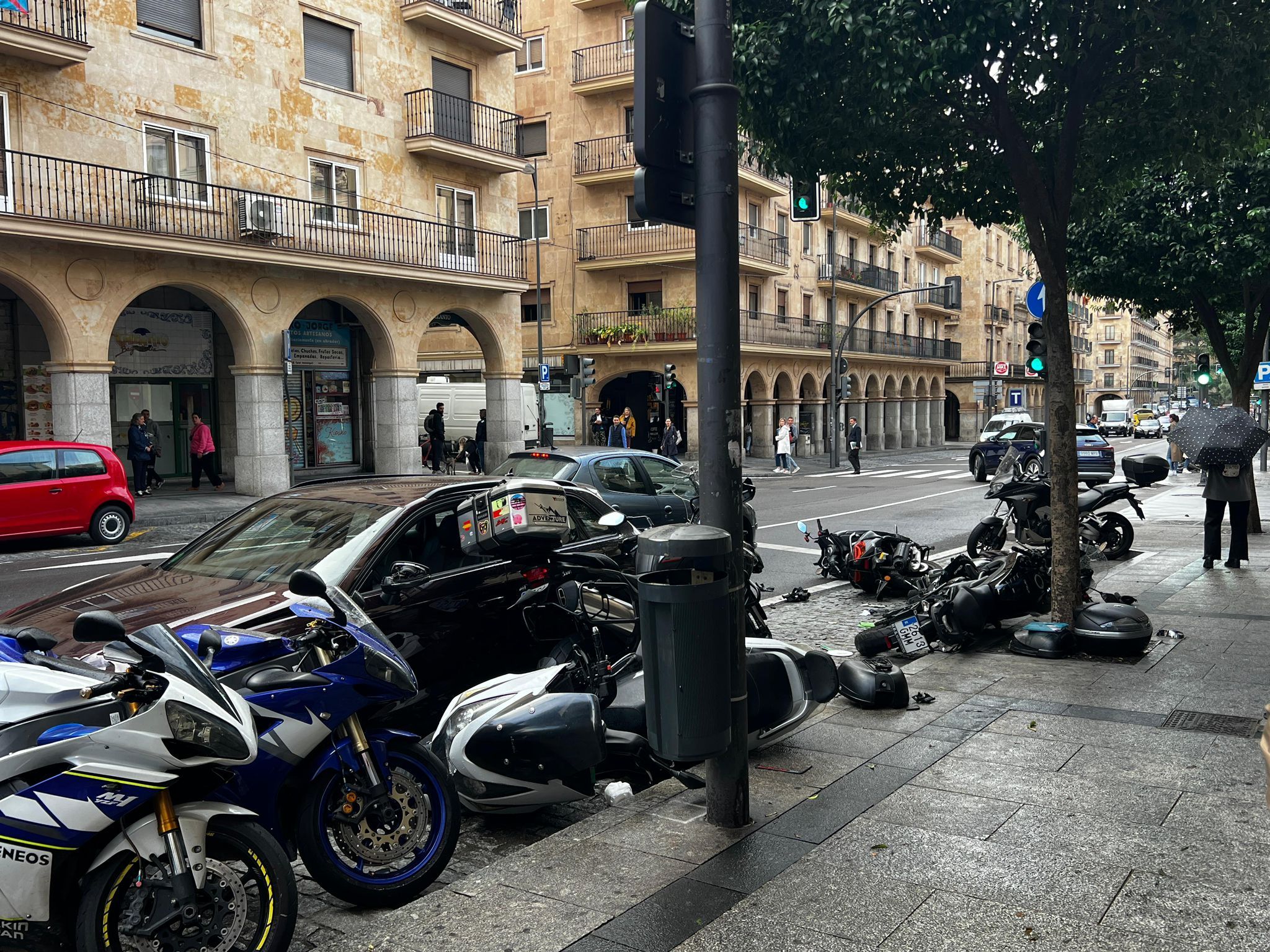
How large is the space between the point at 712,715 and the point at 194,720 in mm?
1832

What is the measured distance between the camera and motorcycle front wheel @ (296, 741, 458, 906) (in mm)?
3637

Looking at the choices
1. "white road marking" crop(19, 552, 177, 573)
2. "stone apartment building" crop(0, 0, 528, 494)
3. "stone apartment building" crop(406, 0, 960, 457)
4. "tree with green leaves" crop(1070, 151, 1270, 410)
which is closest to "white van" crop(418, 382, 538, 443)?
"stone apartment building" crop(406, 0, 960, 457)

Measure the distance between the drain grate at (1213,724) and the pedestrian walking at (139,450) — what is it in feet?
68.5

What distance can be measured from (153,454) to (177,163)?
6398mm

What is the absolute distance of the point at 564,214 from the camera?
4034cm

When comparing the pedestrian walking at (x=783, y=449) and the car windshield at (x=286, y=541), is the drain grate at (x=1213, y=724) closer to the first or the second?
the car windshield at (x=286, y=541)

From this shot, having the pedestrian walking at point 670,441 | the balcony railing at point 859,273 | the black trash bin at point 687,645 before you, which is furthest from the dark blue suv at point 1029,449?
the black trash bin at point 687,645

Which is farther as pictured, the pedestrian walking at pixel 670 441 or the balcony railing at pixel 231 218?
the pedestrian walking at pixel 670 441

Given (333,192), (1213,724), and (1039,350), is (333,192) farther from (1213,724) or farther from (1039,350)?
(1213,724)

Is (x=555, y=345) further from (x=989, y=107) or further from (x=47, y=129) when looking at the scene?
(x=989, y=107)

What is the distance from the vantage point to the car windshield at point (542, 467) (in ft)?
37.6

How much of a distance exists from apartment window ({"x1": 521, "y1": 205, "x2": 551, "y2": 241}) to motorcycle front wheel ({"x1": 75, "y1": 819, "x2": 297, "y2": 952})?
127ft

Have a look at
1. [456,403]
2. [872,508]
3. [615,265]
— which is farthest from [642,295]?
[872,508]

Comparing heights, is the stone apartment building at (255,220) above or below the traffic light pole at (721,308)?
above
